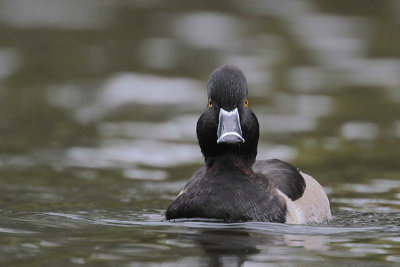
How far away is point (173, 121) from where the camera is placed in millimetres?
16750

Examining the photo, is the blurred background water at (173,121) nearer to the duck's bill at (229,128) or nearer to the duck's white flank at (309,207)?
the duck's white flank at (309,207)

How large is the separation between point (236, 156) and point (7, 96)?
28.6 ft

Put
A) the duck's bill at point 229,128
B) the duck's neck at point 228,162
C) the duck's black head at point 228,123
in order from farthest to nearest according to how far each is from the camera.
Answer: the duck's neck at point 228,162 < the duck's black head at point 228,123 < the duck's bill at point 229,128

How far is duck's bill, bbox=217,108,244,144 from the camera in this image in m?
9.91

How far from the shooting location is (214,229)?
9.91 meters

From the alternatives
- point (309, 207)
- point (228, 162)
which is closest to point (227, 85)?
point (228, 162)

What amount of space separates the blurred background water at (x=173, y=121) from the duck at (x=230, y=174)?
0.65 feet

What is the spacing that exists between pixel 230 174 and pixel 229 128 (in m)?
0.66

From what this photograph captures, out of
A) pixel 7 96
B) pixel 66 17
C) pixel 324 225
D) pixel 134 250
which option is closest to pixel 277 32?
pixel 66 17

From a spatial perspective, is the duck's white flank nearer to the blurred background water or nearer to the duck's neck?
the blurred background water

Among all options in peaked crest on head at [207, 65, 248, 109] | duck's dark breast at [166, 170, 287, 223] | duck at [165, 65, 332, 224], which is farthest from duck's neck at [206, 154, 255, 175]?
peaked crest on head at [207, 65, 248, 109]

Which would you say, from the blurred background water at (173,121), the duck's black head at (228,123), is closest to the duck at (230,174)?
the duck's black head at (228,123)

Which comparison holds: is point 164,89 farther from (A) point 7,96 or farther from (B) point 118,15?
(B) point 118,15

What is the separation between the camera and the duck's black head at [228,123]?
10.2 metres
